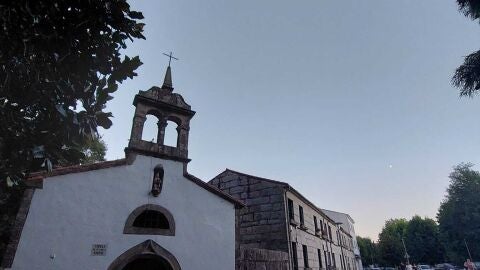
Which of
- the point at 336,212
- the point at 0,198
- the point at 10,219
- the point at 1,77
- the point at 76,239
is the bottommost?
the point at 76,239

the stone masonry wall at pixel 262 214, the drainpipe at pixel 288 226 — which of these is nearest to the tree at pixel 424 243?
the drainpipe at pixel 288 226

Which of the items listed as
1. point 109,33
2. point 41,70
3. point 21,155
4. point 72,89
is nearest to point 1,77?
point 41,70

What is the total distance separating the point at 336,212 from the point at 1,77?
45188mm

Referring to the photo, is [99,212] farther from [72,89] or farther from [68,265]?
[72,89]

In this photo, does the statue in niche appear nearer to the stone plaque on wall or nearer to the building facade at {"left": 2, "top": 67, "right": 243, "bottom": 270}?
the building facade at {"left": 2, "top": 67, "right": 243, "bottom": 270}

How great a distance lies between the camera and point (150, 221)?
1016cm

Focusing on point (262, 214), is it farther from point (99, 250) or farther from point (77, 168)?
point (77, 168)

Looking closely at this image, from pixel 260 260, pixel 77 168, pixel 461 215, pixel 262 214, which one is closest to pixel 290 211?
pixel 262 214

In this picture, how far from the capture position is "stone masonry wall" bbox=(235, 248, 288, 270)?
11.8 meters

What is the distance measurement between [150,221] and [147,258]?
130 cm

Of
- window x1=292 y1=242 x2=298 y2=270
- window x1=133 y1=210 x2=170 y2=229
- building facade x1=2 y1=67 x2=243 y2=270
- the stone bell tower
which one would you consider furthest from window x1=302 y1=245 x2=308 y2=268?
the stone bell tower

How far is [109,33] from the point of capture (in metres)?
6.54

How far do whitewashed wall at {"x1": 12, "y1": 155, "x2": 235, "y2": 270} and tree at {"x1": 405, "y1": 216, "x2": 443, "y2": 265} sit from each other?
57.6m

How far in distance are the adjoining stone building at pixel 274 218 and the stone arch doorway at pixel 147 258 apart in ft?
18.2
